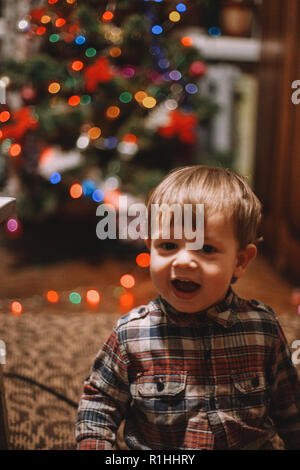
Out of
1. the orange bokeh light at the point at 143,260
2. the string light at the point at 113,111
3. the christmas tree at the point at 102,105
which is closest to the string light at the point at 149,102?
the christmas tree at the point at 102,105

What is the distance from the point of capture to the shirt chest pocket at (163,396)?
654 millimetres

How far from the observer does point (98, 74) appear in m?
1.80

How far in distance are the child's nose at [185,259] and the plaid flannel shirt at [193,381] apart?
97mm

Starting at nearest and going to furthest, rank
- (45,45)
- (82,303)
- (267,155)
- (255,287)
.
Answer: (82,303), (255,287), (45,45), (267,155)

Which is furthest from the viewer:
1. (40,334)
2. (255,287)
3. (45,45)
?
(45,45)

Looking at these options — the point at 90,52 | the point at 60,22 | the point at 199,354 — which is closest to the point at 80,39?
the point at 90,52

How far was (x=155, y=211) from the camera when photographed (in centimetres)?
65

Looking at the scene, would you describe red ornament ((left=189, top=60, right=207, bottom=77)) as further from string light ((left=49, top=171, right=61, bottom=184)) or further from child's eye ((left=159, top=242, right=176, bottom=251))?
child's eye ((left=159, top=242, right=176, bottom=251))

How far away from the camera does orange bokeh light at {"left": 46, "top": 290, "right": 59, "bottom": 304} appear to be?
172 cm

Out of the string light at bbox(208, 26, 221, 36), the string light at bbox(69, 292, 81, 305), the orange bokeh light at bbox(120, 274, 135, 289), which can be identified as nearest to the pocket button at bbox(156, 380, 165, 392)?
the string light at bbox(69, 292, 81, 305)

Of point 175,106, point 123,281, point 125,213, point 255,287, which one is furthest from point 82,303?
point 175,106

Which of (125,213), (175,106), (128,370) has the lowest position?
(128,370)
